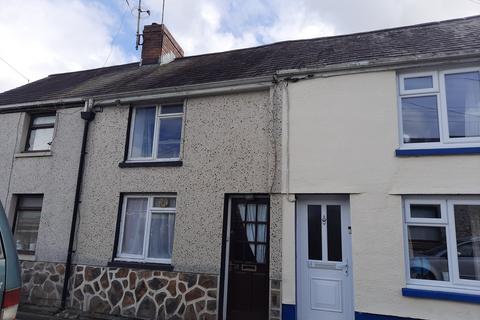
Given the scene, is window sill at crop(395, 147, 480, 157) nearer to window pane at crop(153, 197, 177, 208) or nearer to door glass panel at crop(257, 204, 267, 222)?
door glass panel at crop(257, 204, 267, 222)

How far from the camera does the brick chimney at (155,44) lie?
10562 millimetres

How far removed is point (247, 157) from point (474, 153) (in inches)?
144

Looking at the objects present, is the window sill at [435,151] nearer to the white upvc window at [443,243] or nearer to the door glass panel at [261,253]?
the white upvc window at [443,243]

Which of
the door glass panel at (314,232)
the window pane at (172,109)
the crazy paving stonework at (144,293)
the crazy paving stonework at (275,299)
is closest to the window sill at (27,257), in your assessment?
the crazy paving stonework at (144,293)

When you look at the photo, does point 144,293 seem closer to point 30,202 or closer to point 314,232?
point 314,232

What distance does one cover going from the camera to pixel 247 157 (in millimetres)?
6590

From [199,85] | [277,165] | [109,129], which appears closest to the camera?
[277,165]

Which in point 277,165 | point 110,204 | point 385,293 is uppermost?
point 277,165

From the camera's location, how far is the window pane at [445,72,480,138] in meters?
5.57

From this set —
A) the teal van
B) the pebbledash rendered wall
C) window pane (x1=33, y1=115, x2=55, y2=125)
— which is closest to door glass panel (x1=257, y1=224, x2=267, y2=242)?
the pebbledash rendered wall

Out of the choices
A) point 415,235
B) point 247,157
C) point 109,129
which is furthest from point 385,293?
point 109,129

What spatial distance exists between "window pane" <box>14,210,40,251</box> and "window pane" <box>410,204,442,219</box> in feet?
26.0

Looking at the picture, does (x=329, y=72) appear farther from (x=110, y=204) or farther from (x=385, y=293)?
(x=110, y=204)

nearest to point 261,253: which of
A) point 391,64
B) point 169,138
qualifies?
point 169,138
